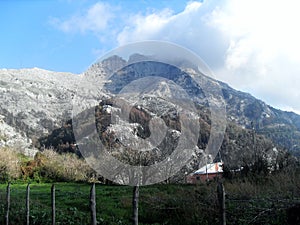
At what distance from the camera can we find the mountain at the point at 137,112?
24000 mm

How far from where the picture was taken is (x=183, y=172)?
4059cm

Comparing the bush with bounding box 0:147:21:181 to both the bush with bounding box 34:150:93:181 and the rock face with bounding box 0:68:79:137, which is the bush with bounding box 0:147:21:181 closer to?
the bush with bounding box 34:150:93:181

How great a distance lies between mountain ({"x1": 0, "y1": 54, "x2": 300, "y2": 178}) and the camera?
2400cm

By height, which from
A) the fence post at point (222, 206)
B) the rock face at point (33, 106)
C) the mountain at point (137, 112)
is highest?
the rock face at point (33, 106)

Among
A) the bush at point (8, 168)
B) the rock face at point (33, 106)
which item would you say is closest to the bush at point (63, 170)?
the bush at point (8, 168)

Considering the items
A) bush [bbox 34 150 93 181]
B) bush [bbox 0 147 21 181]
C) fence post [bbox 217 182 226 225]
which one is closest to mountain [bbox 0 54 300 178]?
bush [bbox 34 150 93 181]

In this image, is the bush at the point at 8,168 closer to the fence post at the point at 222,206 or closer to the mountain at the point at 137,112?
the mountain at the point at 137,112

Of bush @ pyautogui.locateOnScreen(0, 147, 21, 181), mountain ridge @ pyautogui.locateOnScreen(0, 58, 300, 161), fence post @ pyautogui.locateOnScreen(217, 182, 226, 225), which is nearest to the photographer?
fence post @ pyautogui.locateOnScreen(217, 182, 226, 225)

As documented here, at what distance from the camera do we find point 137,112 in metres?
37.2

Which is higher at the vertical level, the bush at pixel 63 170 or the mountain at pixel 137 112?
the mountain at pixel 137 112

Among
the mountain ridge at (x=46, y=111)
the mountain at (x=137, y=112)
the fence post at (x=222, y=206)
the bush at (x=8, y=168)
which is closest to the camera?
the fence post at (x=222, y=206)

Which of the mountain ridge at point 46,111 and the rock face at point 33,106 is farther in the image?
the mountain ridge at point 46,111

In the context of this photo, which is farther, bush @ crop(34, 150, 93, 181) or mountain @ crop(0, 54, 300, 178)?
bush @ crop(34, 150, 93, 181)

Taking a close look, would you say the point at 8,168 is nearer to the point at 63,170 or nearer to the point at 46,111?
the point at 63,170
